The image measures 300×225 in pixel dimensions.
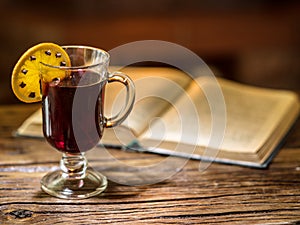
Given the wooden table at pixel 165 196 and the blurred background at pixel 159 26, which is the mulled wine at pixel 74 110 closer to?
the wooden table at pixel 165 196

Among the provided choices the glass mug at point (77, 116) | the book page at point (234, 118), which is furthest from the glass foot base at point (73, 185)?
the book page at point (234, 118)

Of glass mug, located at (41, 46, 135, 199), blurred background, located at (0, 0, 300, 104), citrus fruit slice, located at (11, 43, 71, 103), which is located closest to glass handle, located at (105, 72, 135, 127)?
glass mug, located at (41, 46, 135, 199)

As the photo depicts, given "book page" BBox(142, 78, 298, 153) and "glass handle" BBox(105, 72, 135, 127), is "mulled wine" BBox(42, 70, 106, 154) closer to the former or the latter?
"glass handle" BBox(105, 72, 135, 127)

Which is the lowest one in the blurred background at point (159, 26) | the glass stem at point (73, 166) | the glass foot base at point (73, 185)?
the blurred background at point (159, 26)

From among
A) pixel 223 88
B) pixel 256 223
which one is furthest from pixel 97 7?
pixel 256 223

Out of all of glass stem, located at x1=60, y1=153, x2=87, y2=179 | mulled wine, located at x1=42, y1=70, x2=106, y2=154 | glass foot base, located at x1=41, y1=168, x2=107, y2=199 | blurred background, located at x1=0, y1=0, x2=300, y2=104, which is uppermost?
mulled wine, located at x1=42, y1=70, x2=106, y2=154

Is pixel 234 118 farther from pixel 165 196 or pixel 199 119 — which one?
pixel 165 196

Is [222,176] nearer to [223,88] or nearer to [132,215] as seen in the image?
[132,215]
